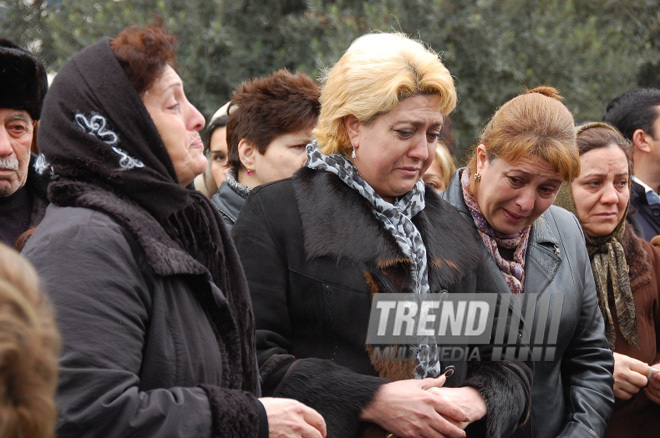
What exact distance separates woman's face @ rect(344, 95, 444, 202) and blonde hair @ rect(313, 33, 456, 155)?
36 millimetres

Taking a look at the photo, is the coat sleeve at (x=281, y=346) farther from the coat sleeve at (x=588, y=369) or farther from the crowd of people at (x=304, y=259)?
the coat sleeve at (x=588, y=369)

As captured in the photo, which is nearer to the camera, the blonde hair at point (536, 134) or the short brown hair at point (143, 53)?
the short brown hair at point (143, 53)

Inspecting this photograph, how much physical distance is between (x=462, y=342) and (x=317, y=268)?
666 millimetres

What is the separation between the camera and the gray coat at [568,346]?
370 centimetres

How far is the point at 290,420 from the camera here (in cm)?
241

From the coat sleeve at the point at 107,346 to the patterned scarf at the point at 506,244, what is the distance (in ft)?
5.71

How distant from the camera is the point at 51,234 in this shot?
2189mm

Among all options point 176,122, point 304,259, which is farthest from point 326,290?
point 176,122

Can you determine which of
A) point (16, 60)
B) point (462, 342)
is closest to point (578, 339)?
point (462, 342)

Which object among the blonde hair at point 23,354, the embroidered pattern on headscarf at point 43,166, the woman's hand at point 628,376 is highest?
the blonde hair at point 23,354

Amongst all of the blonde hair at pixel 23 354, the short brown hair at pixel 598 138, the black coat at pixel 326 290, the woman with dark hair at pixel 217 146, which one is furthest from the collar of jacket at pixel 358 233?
the woman with dark hair at pixel 217 146

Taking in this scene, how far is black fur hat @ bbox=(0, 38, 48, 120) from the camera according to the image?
371cm

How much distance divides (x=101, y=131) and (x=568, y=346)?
2.36 metres

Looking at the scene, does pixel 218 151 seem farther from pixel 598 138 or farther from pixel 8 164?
pixel 598 138
